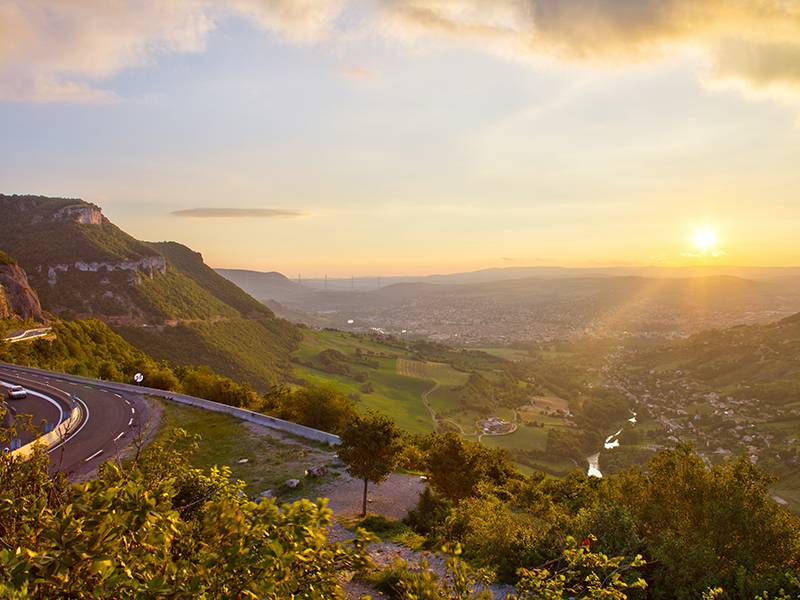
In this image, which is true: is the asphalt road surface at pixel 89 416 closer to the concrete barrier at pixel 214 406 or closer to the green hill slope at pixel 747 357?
the concrete barrier at pixel 214 406

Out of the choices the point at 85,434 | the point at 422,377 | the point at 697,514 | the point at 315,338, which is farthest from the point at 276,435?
the point at 315,338

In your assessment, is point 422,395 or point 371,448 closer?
point 371,448

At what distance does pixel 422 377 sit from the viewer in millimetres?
161000

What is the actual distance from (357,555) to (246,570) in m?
1.32

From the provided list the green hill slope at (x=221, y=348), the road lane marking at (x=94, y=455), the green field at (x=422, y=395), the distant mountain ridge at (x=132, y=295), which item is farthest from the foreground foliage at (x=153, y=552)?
the distant mountain ridge at (x=132, y=295)

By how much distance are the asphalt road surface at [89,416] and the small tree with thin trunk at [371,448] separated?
48.1 feet

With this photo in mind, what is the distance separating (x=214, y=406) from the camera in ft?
150

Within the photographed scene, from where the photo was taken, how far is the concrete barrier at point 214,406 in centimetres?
3825

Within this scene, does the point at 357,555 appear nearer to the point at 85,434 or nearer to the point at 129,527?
the point at 129,527

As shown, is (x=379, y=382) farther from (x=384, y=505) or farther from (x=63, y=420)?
(x=384, y=505)

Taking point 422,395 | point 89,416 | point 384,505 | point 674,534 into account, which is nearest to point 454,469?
point 384,505

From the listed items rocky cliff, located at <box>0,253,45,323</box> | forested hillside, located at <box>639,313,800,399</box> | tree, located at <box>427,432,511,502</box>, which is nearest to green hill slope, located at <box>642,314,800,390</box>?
forested hillside, located at <box>639,313,800,399</box>

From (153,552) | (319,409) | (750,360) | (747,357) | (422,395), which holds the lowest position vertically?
(422,395)

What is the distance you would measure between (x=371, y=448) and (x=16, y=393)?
37.5 metres
